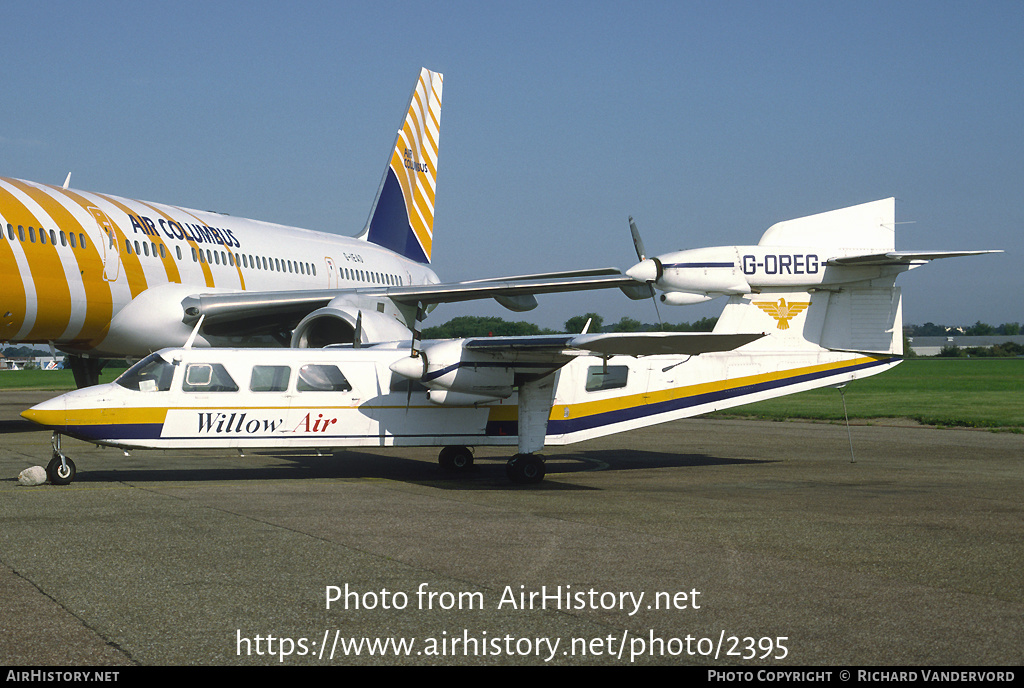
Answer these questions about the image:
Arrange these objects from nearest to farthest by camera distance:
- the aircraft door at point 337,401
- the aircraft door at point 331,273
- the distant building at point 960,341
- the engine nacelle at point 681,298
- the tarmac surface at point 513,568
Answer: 1. the tarmac surface at point 513,568
2. the aircraft door at point 337,401
3. the engine nacelle at point 681,298
4. the aircraft door at point 331,273
5. the distant building at point 960,341

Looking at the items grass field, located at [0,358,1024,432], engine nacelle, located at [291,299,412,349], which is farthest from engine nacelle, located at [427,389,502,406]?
grass field, located at [0,358,1024,432]

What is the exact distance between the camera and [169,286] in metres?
19.6

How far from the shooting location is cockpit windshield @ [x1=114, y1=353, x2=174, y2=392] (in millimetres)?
13414

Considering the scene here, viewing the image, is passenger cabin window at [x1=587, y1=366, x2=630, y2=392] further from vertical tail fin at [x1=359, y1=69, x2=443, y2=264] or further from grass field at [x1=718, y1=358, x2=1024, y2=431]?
vertical tail fin at [x1=359, y1=69, x2=443, y2=264]

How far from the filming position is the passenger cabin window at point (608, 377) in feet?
49.1

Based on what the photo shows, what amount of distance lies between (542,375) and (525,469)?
1470 millimetres

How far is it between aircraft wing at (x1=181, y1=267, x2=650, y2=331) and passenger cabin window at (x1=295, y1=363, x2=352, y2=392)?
5.66 m

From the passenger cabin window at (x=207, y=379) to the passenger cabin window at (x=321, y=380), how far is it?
38.4 inches

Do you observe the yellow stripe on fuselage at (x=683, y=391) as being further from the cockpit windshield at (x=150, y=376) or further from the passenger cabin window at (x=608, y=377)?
the cockpit windshield at (x=150, y=376)

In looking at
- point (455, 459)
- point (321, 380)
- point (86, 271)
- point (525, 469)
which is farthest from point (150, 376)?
point (525, 469)

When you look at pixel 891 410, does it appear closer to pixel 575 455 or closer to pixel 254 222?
pixel 575 455

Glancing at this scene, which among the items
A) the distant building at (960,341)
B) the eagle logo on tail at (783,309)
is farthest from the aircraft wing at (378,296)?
the distant building at (960,341)

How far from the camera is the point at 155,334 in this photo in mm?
19141

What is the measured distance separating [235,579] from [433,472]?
849 cm
